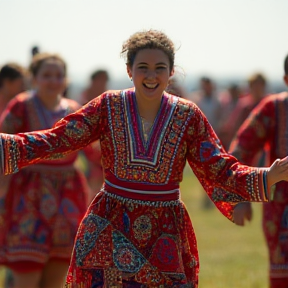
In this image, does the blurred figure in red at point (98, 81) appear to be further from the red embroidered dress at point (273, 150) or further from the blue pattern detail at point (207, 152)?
the blue pattern detail at point (207, 152)

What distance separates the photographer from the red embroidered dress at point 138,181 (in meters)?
4.89

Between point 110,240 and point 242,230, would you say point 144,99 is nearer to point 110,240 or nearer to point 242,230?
point 110,240

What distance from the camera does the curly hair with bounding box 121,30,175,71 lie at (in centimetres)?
508

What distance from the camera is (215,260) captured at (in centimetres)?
1014

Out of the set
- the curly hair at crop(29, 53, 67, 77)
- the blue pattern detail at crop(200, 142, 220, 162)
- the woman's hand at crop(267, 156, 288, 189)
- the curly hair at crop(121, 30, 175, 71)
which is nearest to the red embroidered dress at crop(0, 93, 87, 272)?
the curly hair at crop(29, 53, 67, 77)

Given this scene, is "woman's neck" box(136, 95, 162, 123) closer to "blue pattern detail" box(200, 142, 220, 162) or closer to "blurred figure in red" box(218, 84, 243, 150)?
"blue pattern detail" box(200, 142, 220, 162)

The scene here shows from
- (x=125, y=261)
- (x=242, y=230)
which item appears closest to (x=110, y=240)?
(x=125, y=261)

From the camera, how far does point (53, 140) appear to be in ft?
16.2

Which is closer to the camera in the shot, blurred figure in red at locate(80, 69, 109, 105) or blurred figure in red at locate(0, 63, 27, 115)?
blurred figure in red at locate(0, 63, 27, 115)

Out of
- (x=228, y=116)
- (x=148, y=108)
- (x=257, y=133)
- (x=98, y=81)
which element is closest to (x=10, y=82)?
(x=257, y=133)

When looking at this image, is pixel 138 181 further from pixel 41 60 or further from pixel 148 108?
pixel 41 60

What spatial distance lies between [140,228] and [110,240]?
17cm

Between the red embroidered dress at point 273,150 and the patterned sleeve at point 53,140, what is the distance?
1455 millimetres

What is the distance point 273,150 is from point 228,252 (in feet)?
15.6
